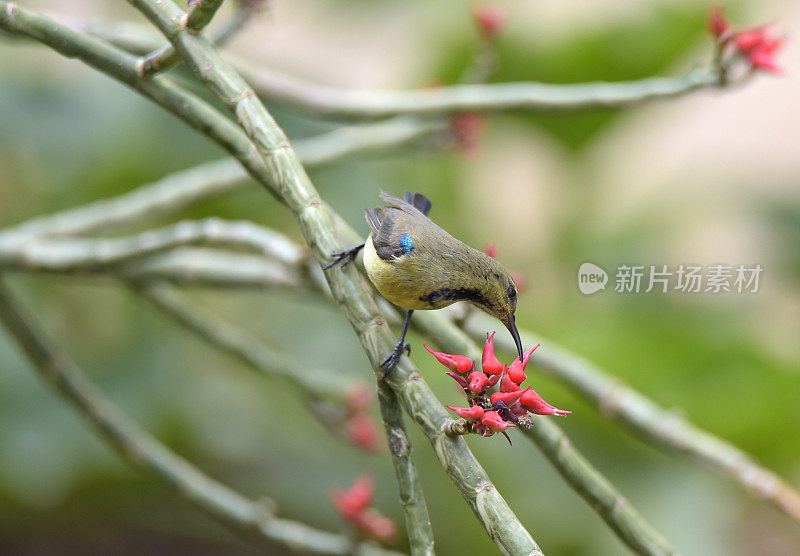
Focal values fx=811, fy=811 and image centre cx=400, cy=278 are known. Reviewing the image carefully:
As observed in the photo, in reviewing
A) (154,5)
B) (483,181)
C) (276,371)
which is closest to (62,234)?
(276,371)

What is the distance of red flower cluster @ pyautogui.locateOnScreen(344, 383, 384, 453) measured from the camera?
1.81 m

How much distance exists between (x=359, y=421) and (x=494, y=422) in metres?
1.26

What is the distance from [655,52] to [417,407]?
8.39 ft

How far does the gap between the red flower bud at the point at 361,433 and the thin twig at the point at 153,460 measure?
0.96 ft

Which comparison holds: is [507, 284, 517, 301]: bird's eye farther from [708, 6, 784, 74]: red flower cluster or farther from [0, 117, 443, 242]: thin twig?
[0, 117, 443, 242]: thin twig

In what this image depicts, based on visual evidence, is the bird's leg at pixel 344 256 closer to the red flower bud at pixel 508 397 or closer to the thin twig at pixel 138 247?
the red flower bud at pixel 508 397

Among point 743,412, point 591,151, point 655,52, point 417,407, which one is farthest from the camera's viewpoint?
point 591,151

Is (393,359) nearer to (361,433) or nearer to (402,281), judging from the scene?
(402,281)

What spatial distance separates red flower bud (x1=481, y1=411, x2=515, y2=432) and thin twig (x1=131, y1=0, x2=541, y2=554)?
11 centimetres

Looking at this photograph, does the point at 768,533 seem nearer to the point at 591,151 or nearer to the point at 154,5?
the point at 591,151

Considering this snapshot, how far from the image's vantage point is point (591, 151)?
329cm

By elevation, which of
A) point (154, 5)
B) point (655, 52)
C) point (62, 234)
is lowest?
point (62, 234)

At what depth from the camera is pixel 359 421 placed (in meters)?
1.87

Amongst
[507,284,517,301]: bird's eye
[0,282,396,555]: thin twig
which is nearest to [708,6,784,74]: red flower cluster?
[507,284,517,301]: bird's eye
